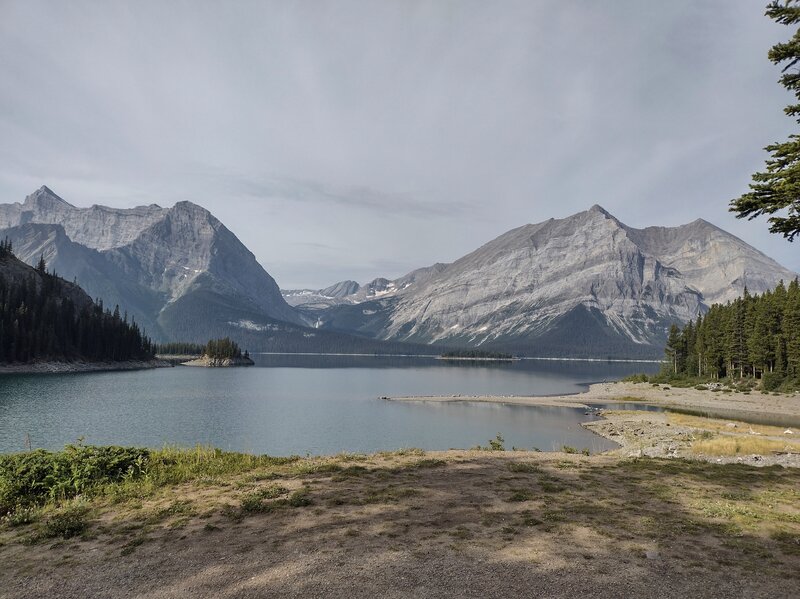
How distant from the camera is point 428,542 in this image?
1325 cm

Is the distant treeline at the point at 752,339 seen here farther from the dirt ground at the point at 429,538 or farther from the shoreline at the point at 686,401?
the dirt ground at the point at 429,538

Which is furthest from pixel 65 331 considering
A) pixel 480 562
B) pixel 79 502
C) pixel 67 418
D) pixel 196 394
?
pixel 480 562

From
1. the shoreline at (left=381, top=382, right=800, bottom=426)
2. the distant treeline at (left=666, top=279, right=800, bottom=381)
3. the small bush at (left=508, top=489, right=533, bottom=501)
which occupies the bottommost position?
the shoreline at (left=381, top=382, right=800, bottom=426)

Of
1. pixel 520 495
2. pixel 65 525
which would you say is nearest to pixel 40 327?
pixel 65 525

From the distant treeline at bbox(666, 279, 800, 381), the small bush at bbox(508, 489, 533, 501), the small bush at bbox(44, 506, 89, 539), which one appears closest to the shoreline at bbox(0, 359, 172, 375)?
the small bush at bbox(44, 506, 89, 539)

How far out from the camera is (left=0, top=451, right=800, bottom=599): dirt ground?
10820 mm

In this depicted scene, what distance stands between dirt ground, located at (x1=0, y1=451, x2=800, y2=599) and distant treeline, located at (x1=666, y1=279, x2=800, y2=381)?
97.6 meters

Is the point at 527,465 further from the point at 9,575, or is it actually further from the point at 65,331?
the point at 65,331

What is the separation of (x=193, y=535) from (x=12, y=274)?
231606 millimetres

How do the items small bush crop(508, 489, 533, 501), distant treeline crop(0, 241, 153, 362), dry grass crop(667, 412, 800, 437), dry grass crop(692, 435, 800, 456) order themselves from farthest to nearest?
distant treeline crop(0, 241, 153, 362), dry grass crop(667, 412, 800, 437), dry grass crop(692, 435, 800, 456), small bush crop(508, 489, 533, 501)

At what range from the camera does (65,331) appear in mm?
184500

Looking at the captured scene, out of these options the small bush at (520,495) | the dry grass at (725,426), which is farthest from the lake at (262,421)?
the small bush at (520,495)

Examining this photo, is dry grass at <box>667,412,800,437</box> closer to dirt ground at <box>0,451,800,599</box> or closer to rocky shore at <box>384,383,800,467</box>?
rocky shore at <box>384,383,800,467</box>

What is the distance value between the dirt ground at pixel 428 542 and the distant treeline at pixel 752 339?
97.6m
